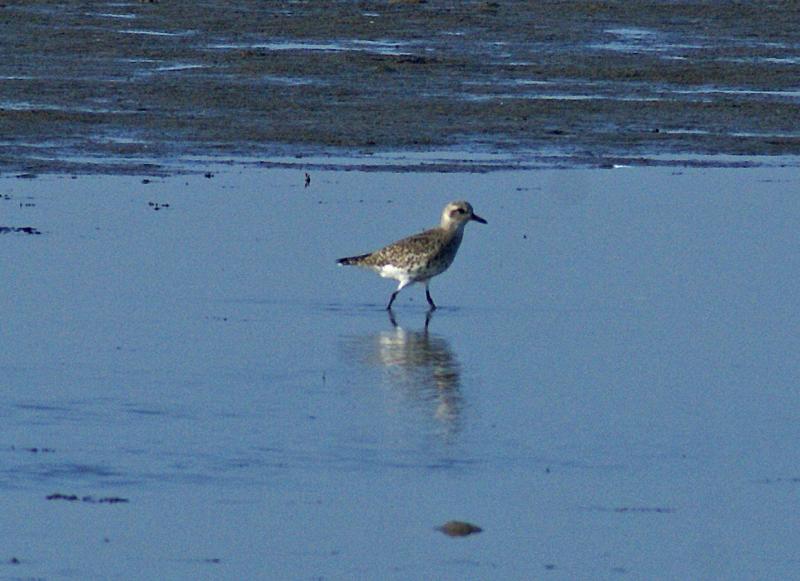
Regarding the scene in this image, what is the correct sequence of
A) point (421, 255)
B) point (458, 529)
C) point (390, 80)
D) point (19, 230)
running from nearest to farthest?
point (458, 529), point (421, 255), point (19, 230), point (390, 80)

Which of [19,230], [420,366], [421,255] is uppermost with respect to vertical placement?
[421,255]

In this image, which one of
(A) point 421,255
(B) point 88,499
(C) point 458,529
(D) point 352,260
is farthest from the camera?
(D) point 352,260

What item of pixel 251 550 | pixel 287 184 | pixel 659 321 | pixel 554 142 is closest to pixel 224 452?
pixel 251 550

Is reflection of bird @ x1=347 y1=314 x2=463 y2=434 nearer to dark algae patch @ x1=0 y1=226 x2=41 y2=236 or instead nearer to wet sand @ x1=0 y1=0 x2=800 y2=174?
dark algae patch @ x1=0 y1=226 x2=41 y2=236

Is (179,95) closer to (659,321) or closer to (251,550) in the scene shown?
(659,321)

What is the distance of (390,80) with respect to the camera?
26781 mm

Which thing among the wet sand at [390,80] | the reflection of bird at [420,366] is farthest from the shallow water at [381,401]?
the wet sand at [390,80]

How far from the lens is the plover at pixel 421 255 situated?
13.8 m

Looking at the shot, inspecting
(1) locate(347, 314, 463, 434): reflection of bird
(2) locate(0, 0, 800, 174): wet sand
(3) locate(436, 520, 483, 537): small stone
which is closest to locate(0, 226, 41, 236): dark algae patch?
(2) locate(0, 0, 800, 174): wet sand

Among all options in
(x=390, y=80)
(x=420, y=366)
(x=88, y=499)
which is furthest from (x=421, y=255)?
(x=390, y=80)

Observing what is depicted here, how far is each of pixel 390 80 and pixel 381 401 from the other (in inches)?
649

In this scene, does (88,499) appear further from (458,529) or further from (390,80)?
(390,80)

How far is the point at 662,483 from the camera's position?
9133 millimetres

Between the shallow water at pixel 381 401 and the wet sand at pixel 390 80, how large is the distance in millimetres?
4796
